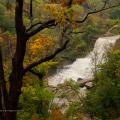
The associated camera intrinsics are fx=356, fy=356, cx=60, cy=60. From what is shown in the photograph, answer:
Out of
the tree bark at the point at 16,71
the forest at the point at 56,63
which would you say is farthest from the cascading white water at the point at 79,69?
the tree bark at the point at 16,71

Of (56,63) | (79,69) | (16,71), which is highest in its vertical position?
(16,71)

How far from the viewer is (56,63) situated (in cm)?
1592

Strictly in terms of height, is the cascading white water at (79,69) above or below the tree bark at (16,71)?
below

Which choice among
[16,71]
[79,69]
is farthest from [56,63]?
[79,69]

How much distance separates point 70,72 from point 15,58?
1126 inches

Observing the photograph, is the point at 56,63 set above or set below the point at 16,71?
below

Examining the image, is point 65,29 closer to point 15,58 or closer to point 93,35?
Answer: point 15,58

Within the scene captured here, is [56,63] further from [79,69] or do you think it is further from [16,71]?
[79,69]

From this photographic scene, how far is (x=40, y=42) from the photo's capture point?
1059cm

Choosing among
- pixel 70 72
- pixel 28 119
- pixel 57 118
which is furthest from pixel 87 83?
pixel 28 119

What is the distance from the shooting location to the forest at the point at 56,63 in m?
6.30

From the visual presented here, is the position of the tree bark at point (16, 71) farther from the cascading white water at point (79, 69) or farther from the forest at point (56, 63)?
the cascading white water at point (79, 69)

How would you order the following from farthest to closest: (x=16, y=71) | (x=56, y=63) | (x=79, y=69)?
1. (x=79, y=69)
2. (x=56, y=63)
3. (x=16, y=71)

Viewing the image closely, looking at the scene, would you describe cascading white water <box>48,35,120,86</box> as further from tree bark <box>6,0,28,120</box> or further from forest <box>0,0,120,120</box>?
tree bark <box>6,0,28,120</box>
